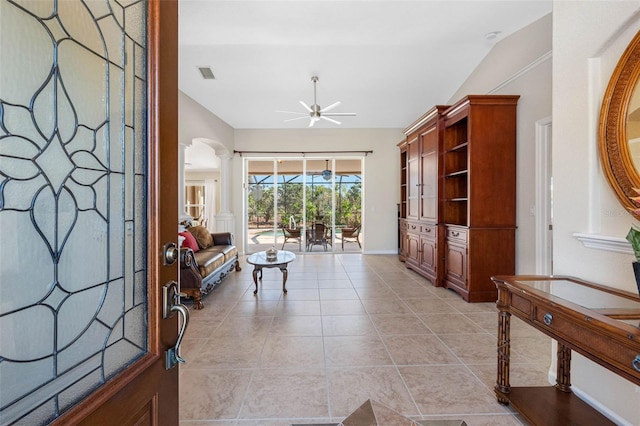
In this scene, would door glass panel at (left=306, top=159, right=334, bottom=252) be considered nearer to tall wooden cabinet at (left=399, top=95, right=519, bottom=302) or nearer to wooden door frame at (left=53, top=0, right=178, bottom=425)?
tall wooden cabinet at (left=399, top=95, right=519, bottom=302)

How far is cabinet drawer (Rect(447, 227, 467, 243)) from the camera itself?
3740 mm

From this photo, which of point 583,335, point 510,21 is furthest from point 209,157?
point 583,335

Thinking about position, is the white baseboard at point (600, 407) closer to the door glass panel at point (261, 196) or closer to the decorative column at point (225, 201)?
the decorative column at point (225, 201)

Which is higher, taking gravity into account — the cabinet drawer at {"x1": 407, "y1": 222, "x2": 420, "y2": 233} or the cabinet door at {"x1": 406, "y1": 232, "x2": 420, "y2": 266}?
the cabinet drawer at {"x1": 407, "y1": 222, "x2": 420, "y2": 233}

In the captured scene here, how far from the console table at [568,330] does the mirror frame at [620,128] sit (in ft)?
1.73

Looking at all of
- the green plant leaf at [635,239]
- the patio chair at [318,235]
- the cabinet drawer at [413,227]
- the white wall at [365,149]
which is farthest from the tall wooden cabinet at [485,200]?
the patio chair at [318,235]

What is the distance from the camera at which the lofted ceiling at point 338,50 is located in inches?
132

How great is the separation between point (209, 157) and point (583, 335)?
8786 millimetres

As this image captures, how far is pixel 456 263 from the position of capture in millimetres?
3957

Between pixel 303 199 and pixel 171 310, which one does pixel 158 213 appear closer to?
pixel 171 310

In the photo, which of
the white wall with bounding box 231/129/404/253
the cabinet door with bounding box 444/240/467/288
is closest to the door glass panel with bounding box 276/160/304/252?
the white wall with bounding box 231/129/404/253

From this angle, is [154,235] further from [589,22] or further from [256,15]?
[256,15]

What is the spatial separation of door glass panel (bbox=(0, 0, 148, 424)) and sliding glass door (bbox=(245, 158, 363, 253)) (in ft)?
21.6

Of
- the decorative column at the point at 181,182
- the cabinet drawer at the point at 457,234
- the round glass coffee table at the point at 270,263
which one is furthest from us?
the decorative column at the point at 181,182
